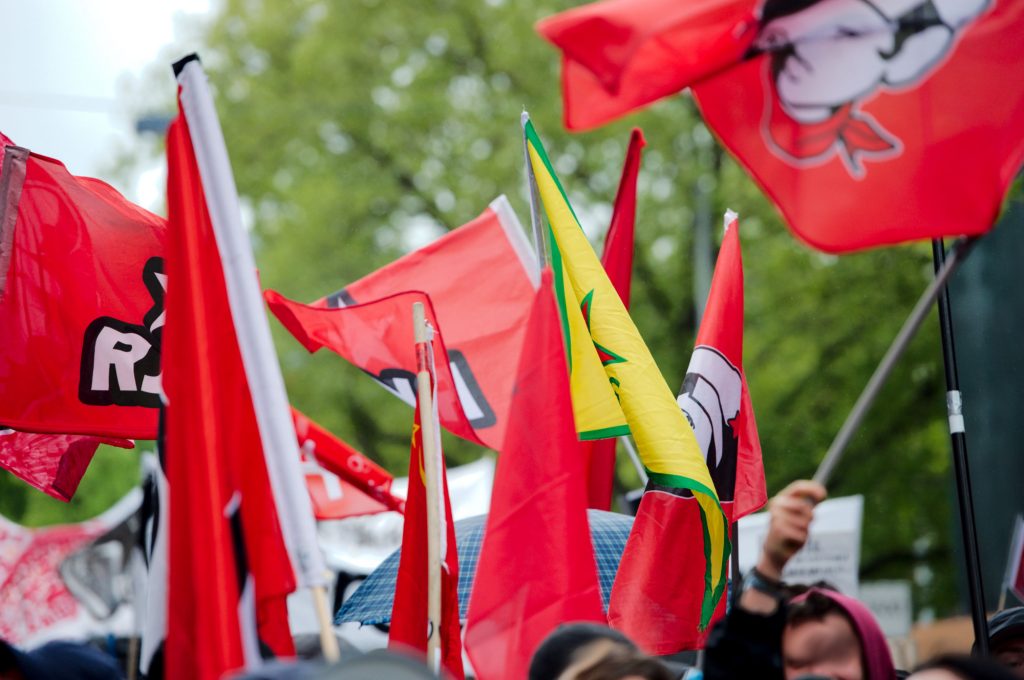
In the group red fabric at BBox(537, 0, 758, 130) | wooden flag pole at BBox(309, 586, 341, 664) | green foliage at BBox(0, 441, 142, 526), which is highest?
green foliage at BBox(0, 441, 142, 526)

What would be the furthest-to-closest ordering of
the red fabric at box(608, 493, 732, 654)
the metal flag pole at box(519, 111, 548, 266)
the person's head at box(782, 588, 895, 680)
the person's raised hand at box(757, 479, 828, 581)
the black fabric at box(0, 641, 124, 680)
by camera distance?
the metal flag pole at box(519, 111, 548, 266)
the red fabric at box(608, 493, 732, 654)
the black fabric at box(0, 641, 124, 680)
the person's head at box(782, 588, 895, 680)
the person's raised hand at box(757, 479, 828, 581)

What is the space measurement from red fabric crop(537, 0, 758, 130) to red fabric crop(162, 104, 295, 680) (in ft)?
3.43

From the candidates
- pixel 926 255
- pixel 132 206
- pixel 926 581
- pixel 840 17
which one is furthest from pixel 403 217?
pixel 840 17

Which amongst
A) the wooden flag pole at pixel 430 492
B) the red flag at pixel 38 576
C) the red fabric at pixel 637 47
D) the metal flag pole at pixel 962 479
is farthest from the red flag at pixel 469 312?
the red flag at pixel 38 576

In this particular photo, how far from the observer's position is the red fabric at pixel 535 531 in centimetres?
350

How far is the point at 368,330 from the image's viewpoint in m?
5.61

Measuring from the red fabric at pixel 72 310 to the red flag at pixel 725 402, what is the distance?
188cm

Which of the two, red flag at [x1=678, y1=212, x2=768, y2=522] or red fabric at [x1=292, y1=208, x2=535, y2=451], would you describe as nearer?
red flag at [x1=678, y1=212, x2=768, y2=522]

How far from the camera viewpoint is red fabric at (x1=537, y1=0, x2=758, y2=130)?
323cm

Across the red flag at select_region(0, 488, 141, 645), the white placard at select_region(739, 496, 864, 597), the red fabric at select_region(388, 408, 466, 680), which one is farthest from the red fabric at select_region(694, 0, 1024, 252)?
the red flag at select_region(0, 488, 141, 645)

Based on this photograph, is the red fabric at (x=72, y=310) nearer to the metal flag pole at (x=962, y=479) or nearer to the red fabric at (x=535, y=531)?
the red fabric at (x=535, y=531)

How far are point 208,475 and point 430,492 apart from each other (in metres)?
0.76

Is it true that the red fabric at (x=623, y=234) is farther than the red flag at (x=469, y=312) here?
Yes

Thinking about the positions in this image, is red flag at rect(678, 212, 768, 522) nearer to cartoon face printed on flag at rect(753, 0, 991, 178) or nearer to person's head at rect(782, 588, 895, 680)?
cartoon face printed on flag at rect(753, 0, 991, 178)
